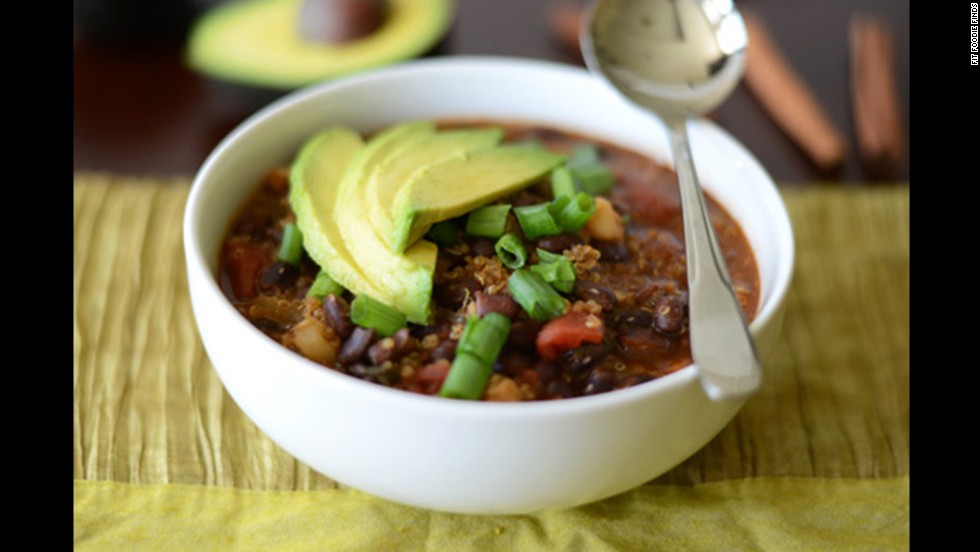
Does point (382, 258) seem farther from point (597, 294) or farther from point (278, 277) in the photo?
point (597, 294)

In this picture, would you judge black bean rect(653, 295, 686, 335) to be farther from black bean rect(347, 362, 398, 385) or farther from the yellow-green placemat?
black bean rect(347, 362, 398, 385)

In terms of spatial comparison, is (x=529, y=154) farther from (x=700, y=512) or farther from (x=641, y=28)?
(x=700, y=512)

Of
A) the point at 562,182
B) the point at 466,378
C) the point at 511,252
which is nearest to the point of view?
the point at 466,378

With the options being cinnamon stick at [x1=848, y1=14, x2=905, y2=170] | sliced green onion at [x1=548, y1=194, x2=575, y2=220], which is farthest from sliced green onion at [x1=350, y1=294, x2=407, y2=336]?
cinnamon stick at [x1=848, y1=14, x2=905, y2=170]

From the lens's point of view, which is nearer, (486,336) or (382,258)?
(486,336)

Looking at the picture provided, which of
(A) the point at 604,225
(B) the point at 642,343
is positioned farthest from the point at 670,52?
(B) the point at 642,343
